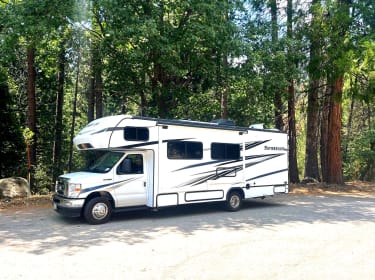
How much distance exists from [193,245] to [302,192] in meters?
10.8

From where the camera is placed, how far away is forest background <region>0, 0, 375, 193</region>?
13.5 m

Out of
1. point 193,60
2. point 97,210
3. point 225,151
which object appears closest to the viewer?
point 97,210

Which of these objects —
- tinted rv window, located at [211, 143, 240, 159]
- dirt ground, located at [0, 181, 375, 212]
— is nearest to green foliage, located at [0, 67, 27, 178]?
dirt ground, located at [0, 181, 375, 212]

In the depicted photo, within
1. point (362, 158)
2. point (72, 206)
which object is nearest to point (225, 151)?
A: point (72, 206)

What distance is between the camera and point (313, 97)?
20.7m

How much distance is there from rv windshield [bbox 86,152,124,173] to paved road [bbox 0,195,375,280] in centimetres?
145

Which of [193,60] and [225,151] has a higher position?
[193,60]

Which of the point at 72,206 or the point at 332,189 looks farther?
the point at 332,189

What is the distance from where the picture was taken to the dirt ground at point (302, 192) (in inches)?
530

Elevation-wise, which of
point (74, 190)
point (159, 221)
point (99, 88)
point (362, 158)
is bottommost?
point (159, 221)

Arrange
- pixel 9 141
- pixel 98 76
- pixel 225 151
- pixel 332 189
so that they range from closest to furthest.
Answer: pixel 225 151, pixel 98 76, pixel 332 189, pixel 9 141

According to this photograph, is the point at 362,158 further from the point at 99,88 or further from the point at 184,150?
the point at 184,150

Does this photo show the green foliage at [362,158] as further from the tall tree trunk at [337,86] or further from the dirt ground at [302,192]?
the tall tree trunk at [337,86]

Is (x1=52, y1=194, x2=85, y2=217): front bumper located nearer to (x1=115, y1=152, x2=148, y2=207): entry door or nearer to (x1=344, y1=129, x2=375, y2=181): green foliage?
(x1=115, y1=152, x2=148, y2=207): entry door
